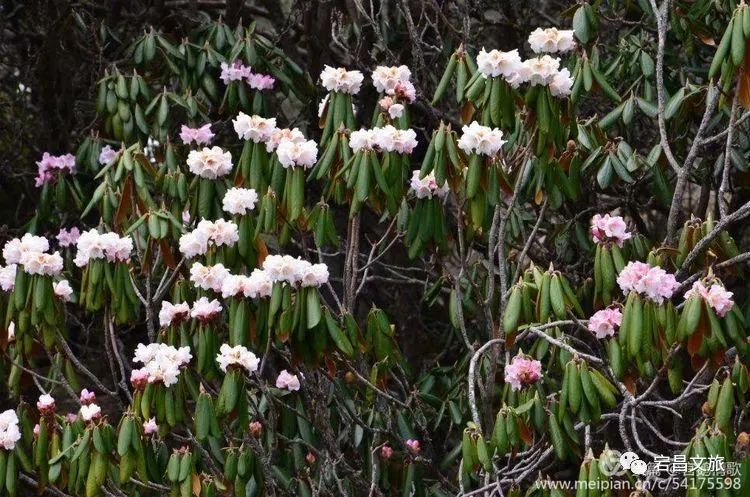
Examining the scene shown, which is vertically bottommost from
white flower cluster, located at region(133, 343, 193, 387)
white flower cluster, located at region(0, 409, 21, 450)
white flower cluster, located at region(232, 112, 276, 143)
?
white flower cluster, located at region(0, 409, 21, 450)

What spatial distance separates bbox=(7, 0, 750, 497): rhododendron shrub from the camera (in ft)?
8.57

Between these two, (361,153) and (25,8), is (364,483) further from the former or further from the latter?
(25,8)

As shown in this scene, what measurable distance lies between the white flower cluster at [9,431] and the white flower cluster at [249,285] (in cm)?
68

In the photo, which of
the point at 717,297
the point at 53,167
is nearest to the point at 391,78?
the point at 717,297

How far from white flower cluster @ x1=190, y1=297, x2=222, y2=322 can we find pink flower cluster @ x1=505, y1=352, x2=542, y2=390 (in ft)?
2.45

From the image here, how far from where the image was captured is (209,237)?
113 inches

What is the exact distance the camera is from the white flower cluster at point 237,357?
2619 mm

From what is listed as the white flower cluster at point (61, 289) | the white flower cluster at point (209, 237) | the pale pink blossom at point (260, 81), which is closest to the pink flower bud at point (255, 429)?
the white flower cluster at point (209, 237)

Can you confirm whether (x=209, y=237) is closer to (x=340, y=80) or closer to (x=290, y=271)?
(x=290, y=271)

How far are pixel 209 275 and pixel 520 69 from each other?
36.3 inches

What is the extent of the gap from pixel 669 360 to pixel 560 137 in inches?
25.0

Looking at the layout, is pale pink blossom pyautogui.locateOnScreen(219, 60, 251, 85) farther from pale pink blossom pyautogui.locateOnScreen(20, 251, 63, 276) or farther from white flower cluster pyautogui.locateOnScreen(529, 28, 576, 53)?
white flower cluster pyautogui.locateOnScreen(529, 28, 576, 53)

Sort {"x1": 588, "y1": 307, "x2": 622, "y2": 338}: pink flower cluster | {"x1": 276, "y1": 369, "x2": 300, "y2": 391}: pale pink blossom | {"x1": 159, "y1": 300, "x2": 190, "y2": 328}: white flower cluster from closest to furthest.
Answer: {"x1": 588, "y1": 307, "x2": 622, "y2": 338}: pink flower cluster → {"x1": 159, "y1": 300, "x2": 190, "y2": 328}: white flower cluster → {"x1": 276, "y1": 369, "x2": 300, "y2": 391}: pale pink blossom

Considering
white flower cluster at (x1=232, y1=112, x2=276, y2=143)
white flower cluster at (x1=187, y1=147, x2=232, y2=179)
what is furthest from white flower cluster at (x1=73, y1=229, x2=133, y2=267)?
white flower cluster at (x1=232, y1=112, x2=276, y2=143)
